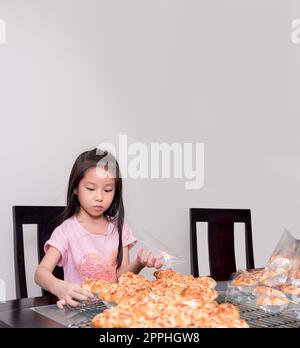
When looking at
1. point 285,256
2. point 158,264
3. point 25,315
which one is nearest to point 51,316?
point 25,315

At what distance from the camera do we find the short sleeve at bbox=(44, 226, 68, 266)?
1.52 m

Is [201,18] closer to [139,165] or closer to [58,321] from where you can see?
[139,165]

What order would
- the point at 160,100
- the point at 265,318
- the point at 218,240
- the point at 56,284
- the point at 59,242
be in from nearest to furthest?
the point at 265,318, the point at 56,284, the point at 59,242, the point at 218,240, the point at 160,100

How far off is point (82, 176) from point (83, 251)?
236 millimetres

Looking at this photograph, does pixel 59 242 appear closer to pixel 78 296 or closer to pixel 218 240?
pixel 78 296

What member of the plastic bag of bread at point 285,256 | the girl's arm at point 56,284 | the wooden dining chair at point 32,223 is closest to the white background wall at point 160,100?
the wooden dining chair at point 32,223

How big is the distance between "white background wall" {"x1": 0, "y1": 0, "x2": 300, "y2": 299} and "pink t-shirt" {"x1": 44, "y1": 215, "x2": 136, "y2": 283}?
0.26 m

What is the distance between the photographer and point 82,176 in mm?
1593

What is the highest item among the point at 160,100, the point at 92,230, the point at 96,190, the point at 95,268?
the point at 160,100

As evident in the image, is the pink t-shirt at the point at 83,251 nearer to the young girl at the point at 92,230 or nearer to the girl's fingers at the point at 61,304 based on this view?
the young girl at the point at 92,230

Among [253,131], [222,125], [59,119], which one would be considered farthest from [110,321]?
[253,131]

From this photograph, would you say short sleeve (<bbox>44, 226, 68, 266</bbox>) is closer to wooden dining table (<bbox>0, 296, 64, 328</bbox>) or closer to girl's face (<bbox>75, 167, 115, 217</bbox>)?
girl's face (<bbox>75, 167, 115, 217</bbox>)

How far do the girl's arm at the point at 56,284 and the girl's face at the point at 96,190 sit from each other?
0.57 feet

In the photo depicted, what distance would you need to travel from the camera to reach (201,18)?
242 cm
